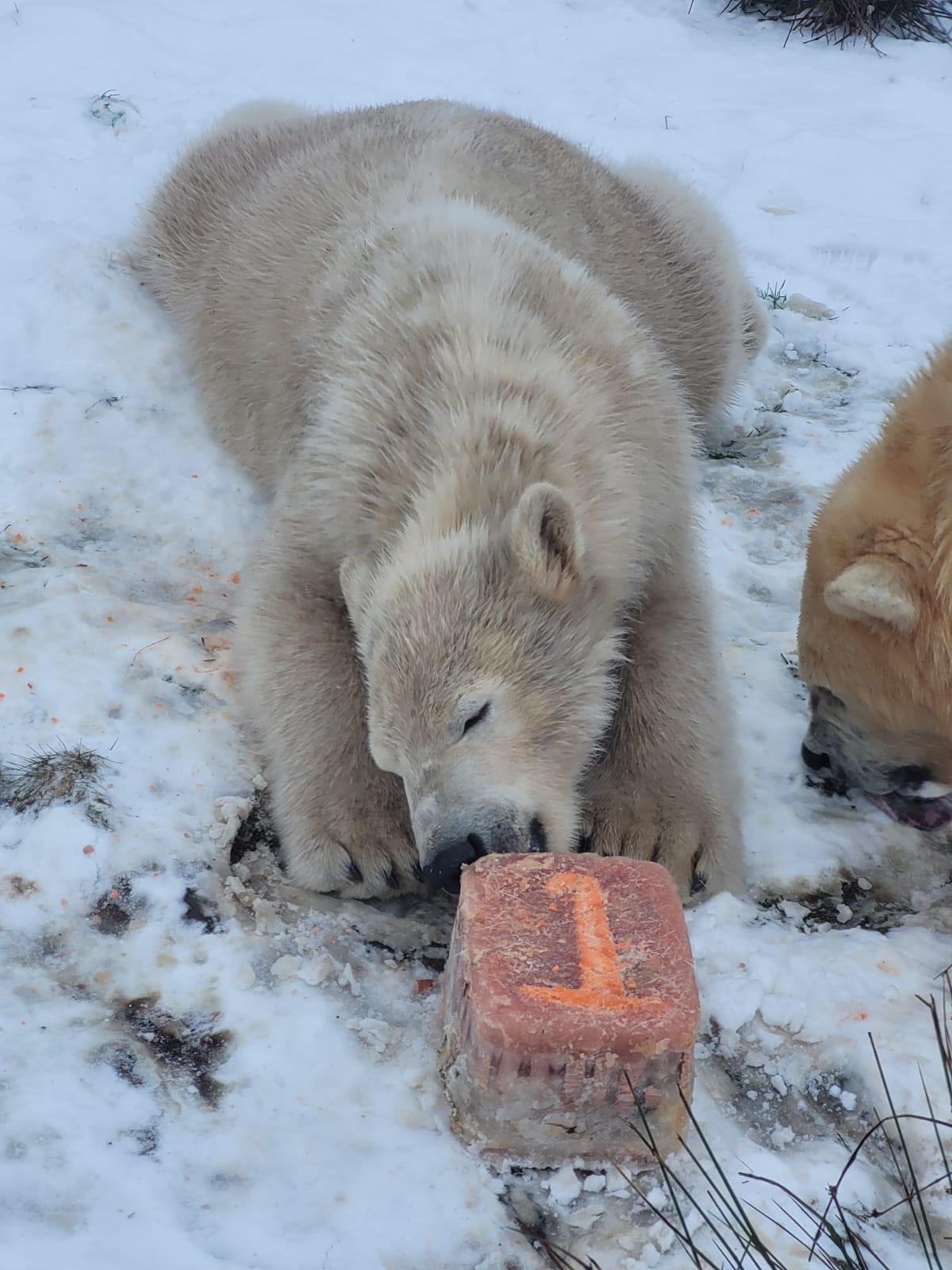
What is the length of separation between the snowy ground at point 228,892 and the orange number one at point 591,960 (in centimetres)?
34

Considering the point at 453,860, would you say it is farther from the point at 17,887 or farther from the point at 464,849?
the point at 17,887

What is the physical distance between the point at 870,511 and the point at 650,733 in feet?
2.63

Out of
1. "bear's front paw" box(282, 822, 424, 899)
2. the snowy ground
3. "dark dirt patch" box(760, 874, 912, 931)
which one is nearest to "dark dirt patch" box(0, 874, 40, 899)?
the snowy ground

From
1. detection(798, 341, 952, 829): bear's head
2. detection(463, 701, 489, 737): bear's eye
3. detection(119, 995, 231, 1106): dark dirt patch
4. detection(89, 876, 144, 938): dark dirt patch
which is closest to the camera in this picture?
detection(119, 995, 231, 1106): dark dirt patch

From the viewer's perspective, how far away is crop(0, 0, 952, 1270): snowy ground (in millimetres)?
2104

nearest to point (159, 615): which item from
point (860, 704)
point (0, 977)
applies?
point (0, 977)

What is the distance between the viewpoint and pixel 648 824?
3123mm

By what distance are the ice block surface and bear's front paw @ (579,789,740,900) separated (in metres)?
0.60

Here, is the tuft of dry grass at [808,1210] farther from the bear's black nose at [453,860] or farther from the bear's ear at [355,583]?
the bear's ear at [355,583]

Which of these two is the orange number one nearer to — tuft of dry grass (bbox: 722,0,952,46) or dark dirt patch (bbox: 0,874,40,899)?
dark dirt patch (bbox: 0,874,40,899)

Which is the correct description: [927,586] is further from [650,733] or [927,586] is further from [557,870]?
[557,870]

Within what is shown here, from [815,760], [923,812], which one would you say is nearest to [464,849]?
[815,760]

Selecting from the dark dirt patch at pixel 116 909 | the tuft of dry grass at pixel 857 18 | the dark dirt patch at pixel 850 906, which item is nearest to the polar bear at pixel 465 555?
the dark dirt patch at pixel 850 906

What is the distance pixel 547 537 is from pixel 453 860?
0.73m
